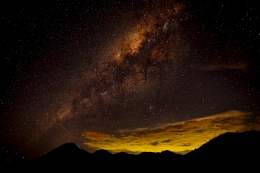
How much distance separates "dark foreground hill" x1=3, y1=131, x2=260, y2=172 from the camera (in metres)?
5.78

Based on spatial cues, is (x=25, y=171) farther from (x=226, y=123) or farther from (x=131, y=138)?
(x=226, y=123)

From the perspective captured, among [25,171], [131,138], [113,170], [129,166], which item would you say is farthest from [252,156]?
[131,138]

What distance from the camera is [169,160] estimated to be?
7137 mm

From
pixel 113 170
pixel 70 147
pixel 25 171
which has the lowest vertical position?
pixel 113 170

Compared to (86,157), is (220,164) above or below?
below

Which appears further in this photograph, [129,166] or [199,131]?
[199,131]

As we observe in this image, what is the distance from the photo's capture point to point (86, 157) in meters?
7.55

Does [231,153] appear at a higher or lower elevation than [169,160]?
higher

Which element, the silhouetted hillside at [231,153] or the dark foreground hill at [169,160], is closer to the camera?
the silhouetted hillside at [231,153]

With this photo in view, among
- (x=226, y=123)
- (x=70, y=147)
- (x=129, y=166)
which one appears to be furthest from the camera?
(x=226, y=123)

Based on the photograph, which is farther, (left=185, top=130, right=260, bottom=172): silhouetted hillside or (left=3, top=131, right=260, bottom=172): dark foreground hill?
(left=3, top=131, right=260, bottom=172): dark foreground hill

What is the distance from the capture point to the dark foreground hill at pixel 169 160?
5.78 meters

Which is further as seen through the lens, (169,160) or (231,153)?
(169,160)

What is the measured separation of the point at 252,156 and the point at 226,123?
35.3 feet
